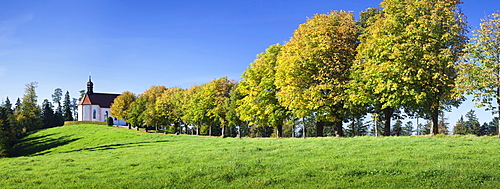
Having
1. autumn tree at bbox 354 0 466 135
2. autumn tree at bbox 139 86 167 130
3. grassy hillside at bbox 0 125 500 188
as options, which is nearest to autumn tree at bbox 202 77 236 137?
autumn tree at bbox 139 86 167 130

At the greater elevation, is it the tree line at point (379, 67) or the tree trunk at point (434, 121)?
the tree line at point (379, 67)

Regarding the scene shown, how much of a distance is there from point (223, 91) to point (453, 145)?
4186cm

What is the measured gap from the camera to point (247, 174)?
15.5 metres

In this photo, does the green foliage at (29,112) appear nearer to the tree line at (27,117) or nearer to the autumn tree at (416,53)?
the tree line at (27,117)

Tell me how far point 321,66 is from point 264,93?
896 cm

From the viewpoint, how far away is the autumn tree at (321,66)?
1377 inches

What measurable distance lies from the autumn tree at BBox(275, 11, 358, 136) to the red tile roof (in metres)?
122

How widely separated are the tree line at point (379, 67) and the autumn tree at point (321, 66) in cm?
9

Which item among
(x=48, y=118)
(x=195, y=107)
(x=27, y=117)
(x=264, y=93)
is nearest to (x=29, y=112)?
(x=27, y=117)

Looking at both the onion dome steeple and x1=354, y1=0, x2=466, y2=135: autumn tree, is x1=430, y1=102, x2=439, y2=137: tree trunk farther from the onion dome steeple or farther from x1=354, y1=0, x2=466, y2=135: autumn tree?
the onion dome steeple

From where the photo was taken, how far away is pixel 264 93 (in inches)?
1686

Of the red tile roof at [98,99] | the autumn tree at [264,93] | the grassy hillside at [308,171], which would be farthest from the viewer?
the red tile roof at [98,99]

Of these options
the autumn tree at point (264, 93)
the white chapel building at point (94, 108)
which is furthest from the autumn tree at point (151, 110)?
the white chapel building at point (94, 108)

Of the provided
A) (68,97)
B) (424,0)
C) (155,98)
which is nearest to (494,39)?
(424,0)
